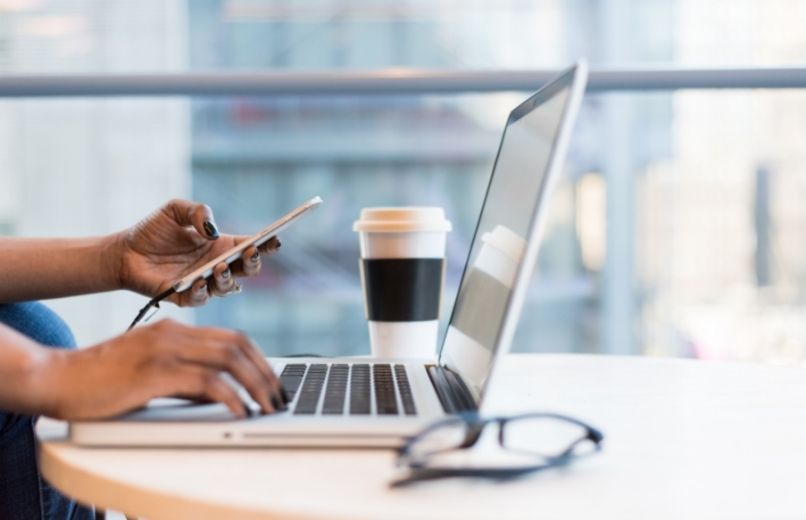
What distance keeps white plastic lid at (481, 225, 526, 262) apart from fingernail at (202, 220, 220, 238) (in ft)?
0.84

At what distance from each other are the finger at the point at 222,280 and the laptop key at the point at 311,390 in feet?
0.42

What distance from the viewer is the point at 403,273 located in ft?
3.11

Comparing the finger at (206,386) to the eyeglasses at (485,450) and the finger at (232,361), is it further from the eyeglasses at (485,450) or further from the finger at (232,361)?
the eyeglasses at (485,450)

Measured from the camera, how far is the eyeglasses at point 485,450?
46 centimetres

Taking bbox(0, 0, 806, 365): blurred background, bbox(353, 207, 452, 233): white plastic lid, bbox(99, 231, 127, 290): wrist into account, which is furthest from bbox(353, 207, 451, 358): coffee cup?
bbox(0, 0, 806, 365): blurred background

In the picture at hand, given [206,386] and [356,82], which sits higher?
[356,82]

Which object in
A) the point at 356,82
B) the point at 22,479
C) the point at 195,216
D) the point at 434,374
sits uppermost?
the point at 356,82

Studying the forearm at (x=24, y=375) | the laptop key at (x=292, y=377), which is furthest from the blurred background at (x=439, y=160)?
the forearm at (x=24, y=375)

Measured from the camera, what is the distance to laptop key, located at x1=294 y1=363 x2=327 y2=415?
558 millimetres

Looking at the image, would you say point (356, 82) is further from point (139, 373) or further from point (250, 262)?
point (139, 373)

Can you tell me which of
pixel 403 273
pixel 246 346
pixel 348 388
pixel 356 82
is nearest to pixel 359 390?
pixel 348 388

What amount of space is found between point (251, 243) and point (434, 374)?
198mm

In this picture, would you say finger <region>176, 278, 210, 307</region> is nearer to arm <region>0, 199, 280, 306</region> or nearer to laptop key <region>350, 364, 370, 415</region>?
arm <region>0, 199, 280, 306</region>

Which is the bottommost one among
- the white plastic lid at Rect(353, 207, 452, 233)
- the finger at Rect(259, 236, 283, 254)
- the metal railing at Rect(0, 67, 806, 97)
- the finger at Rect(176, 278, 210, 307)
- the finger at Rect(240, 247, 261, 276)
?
the finger at Rect(176, 278, 210, 307)
